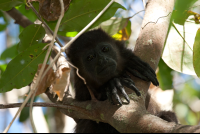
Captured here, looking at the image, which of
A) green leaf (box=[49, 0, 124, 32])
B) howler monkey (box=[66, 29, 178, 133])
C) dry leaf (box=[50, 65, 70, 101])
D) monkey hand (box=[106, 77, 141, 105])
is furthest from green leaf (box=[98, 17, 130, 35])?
dry leaf (box=[50, 65, 70, 101])

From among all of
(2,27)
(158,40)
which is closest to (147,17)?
(158,40)

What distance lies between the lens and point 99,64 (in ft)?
9.34

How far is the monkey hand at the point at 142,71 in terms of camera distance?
225 centimetres

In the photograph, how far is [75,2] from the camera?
2.77 metres

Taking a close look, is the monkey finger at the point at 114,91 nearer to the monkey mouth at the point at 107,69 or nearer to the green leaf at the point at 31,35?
the monkey mouth at the point at 107,69

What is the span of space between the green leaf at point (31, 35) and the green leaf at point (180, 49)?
163cm

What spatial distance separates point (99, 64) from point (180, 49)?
1.09 m

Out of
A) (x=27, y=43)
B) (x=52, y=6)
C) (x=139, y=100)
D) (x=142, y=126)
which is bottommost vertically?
(x=139, y=100)

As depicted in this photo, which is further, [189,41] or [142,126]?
[189,41]

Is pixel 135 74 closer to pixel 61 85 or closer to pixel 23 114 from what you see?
pixel 61 85

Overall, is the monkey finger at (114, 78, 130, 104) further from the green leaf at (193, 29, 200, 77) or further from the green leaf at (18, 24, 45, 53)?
the green leaf at (18, 24, 45, 53)

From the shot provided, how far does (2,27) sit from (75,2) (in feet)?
6.59

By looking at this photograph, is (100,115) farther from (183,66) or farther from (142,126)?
(183,66)

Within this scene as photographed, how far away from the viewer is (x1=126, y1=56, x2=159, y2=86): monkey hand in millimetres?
2252
